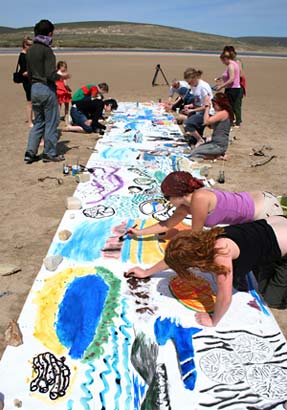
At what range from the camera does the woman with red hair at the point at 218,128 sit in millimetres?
5172

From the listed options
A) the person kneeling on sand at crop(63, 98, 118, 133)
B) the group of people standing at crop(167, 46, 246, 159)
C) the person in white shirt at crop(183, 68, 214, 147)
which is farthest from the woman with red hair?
the person kneeling on sand at crop(63, 98, 118, 133)

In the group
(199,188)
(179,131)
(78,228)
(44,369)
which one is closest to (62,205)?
(78,228)

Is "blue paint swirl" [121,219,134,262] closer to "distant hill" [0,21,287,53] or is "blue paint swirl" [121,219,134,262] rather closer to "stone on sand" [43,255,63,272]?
"stone on sand" [43,255,63,272]

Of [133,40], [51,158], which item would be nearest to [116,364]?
[51,158]

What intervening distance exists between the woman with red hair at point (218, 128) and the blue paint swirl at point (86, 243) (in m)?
2.63

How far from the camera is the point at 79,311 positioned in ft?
7.76

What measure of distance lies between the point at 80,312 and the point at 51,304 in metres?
0.22

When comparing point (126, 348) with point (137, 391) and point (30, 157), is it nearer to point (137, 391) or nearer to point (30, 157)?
point (137, 391)

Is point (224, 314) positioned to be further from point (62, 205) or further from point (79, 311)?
point (62, 205)

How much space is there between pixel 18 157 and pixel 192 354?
4547 mm

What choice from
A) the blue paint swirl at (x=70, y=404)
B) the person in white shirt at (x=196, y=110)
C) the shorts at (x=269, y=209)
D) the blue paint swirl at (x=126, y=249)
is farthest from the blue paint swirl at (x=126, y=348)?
the person in white shirt at (x=196, y=110)

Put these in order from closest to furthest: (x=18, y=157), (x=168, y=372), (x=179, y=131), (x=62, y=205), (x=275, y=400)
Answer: (x=275, y=400), (x=168, y=372), (x=62, y=205), (x=18, y=157), (x=179, y=131)

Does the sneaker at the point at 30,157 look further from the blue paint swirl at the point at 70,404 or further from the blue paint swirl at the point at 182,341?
the blue paint swirl at the point at 70,404

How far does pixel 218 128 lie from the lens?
5.43 m
